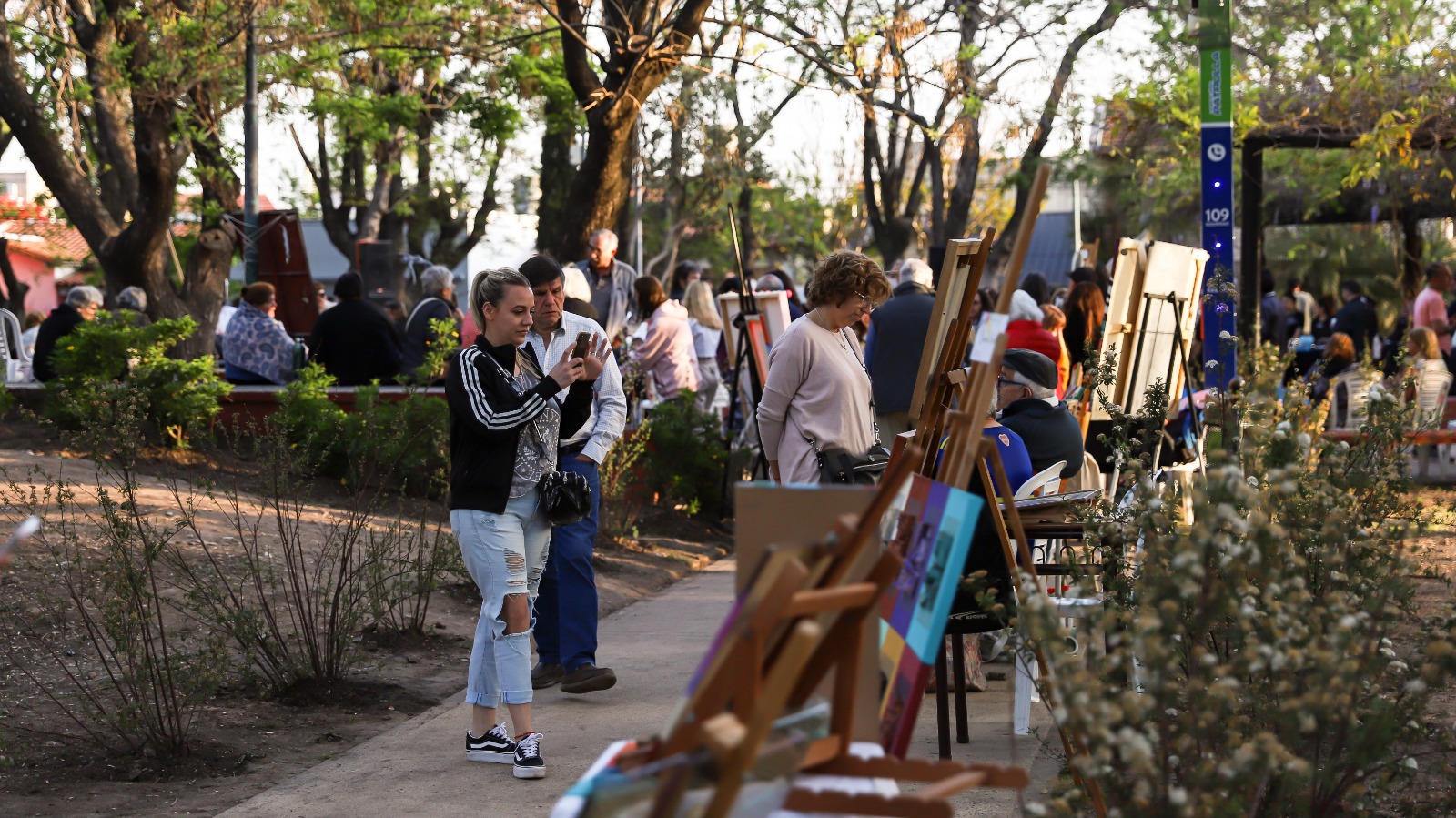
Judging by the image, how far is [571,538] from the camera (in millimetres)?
6801

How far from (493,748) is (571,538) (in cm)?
132

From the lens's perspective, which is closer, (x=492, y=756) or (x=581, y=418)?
(x=492, y=756)

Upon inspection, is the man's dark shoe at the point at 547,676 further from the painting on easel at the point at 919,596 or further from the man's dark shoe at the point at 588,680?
the painting on easel at the point at 919,596

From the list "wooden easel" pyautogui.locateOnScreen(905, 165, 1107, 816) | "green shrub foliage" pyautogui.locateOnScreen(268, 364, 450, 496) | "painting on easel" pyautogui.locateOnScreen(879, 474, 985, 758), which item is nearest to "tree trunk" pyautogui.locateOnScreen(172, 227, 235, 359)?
"green shrub foliage" pyautogui.locateOnScreen(268, 364, 450, 496)

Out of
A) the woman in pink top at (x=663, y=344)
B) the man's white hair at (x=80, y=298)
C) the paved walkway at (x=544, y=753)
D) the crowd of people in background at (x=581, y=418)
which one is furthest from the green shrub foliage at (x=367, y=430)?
the man's white hair at (x=80, y=298)

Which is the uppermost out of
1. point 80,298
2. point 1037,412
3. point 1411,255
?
point 1411,255

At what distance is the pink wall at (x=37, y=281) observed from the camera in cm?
6368

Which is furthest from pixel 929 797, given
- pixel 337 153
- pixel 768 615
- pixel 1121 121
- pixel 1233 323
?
pixel 337 153

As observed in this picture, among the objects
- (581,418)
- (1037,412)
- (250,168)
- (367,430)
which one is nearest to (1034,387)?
(1037,412)

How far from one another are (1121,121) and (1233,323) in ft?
23.8

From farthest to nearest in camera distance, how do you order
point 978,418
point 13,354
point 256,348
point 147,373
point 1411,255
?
point 1411,255 < point 13,354 < point 256,348 < point 147,373 < point 978,418

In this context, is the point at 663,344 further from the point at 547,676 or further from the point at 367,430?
the point at 547,676

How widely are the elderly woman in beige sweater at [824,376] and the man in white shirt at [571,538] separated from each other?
679 millimetres

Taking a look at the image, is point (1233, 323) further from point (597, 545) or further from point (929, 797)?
point (929, 797)
